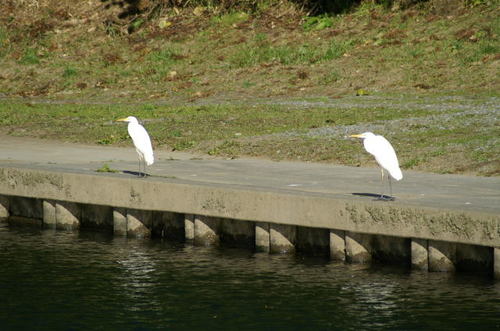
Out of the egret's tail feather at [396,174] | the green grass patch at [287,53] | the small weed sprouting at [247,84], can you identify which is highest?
the green grass patch at [287,53]

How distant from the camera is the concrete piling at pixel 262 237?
1678cm

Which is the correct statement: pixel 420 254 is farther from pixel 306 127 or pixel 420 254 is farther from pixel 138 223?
pixel 306 127

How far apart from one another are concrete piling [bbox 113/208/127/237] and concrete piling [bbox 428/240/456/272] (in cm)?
579

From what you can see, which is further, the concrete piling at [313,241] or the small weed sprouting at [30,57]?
the small weed sprouting at [30,57]

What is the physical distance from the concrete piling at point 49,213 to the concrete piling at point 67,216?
0.11m

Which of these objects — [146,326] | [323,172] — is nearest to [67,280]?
[146,326]

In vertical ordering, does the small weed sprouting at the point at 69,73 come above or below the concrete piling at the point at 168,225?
above

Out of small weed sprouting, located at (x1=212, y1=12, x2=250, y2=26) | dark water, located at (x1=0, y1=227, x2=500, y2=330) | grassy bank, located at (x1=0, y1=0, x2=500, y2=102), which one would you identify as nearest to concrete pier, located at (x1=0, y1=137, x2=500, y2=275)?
dark water, located at (x1=0, y1=227, x2=500, y2=330)

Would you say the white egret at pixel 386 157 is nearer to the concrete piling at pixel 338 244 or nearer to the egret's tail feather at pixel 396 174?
the egret's tail feather at pixel 396 174

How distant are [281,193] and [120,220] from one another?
3685 mm

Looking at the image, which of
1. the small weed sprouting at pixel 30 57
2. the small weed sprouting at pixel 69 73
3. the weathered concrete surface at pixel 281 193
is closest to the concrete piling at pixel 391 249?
the weathered concrete surface at pixel 281 193

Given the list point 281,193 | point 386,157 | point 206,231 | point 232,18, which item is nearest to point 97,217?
point 206,231

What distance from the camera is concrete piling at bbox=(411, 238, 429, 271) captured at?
1516 centimetres

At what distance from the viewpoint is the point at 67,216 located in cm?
1939
